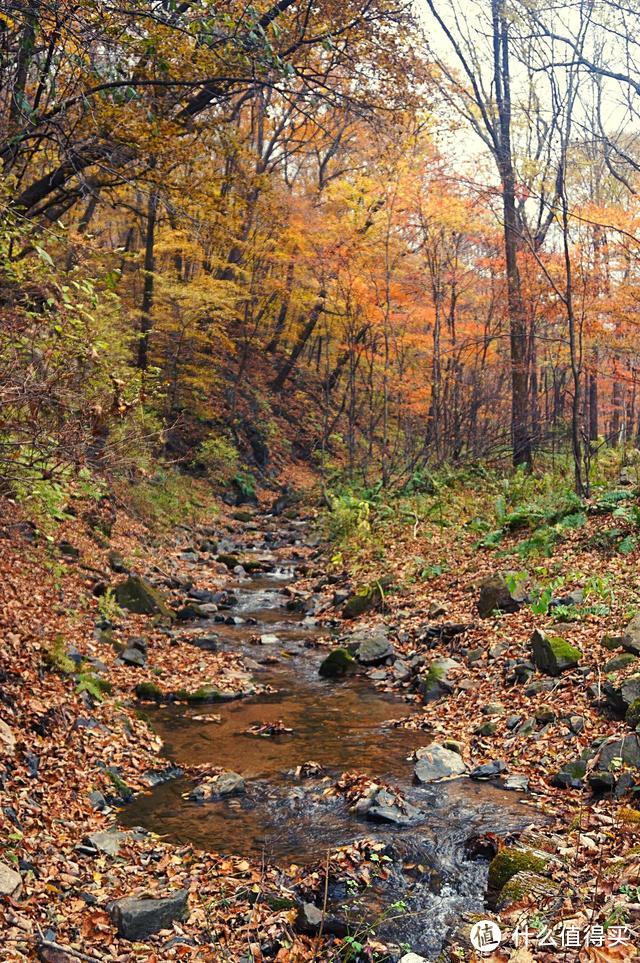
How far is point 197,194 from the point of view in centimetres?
950

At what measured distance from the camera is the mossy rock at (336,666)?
9688 mm

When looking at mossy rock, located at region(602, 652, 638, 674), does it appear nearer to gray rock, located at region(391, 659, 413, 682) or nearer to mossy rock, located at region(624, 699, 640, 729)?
mossy rock, located at region(624, 699, 640, 729)

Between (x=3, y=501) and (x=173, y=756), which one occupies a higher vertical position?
(x=3, y=501)

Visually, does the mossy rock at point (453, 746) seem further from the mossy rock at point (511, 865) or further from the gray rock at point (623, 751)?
the mossy rock at point (511, 865)

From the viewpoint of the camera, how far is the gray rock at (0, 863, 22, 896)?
13.5ft

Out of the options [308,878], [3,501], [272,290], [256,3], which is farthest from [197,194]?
→ [272,290]

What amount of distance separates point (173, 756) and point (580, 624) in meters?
4.83

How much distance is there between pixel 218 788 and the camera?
20.7 ft

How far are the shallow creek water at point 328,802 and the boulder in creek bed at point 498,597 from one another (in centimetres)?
207

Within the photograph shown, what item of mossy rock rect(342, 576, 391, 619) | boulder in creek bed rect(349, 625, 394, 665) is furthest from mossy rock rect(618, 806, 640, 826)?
mossy rock rect(342, 576, 391, 619)

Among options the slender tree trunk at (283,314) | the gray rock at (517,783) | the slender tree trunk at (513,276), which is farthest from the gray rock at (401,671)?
the slender tree trunk at (283,314)

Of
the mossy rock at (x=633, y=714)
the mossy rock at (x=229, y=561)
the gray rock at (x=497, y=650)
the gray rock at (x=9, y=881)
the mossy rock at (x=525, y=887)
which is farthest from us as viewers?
the mossy rock at (x=229, y=561)

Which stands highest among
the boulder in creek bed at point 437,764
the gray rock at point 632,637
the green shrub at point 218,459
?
the green shrub at point 218,459

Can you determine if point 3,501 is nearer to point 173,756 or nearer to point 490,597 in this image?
point 173,756
